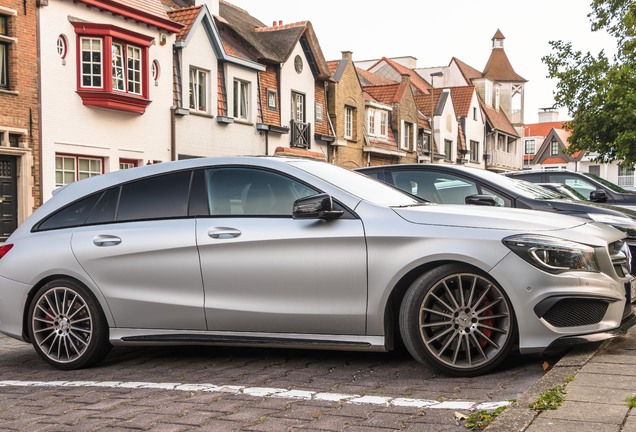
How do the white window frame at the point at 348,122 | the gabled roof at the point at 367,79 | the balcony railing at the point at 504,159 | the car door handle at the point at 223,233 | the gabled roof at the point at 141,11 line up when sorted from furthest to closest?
1. the balcony railing at the point at 504,159
2. the gabled roof at the point at 367,79
3. the white window frame at the point at 348,122
4. the gabled roof at the point at 141,11
5. the car door handle at the point at 223,233

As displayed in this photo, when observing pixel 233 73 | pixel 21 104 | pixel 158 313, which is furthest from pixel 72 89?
pixel 158 313

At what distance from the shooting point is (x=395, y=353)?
616 cm

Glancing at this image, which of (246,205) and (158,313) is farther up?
(246,205)

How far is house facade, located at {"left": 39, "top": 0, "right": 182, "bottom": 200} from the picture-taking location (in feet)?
72.5

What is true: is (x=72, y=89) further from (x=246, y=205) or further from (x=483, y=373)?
(x=483, y=373)

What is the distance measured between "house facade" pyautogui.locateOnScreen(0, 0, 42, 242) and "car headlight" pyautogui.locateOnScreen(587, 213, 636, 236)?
629 inches

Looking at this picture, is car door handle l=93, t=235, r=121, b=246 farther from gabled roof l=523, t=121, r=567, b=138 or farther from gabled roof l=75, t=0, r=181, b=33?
gabled roof l=523, t=121, r=567, b=138

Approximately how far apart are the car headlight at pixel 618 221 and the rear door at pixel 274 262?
393cm

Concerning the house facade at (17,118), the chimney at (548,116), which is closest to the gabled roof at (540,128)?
the chimney at (548,116)

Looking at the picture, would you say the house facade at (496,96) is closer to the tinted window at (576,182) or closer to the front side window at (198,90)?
the front side window at (198,90)

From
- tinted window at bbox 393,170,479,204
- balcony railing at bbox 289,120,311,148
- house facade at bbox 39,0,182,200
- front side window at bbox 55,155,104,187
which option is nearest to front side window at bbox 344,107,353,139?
balcony railing at bbox 289,120,311,148

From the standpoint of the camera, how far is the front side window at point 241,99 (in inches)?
1192

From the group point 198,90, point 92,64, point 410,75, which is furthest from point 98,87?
point 410,75

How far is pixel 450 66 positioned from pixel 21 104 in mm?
58711
